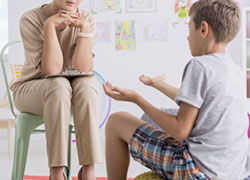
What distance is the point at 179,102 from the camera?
117cm

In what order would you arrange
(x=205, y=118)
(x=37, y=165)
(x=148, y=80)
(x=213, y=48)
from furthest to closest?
(x=37, y=165), (x=148, y=80), (x=213, y=48), (x=205, y=118)

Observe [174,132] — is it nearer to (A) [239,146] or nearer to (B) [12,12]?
(A) [239,146]

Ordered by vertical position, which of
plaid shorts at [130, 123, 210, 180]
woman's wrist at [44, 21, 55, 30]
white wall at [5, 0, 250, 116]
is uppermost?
woman's wrist at [44, 21, 55, 30]

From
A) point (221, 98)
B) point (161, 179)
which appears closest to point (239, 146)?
point (221, 98)

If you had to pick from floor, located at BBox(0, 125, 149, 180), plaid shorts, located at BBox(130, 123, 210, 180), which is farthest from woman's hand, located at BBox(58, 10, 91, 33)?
floor, located at BBox(0, 125, 149, 180)

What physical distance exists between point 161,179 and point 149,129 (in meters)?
0.17

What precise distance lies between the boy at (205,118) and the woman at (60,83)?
0.34 metres

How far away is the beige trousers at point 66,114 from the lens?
1508mm

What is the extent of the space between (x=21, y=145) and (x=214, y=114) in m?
0.98

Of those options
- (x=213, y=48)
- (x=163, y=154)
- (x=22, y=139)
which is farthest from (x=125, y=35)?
(x=163, y=154)

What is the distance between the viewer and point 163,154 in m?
1.19

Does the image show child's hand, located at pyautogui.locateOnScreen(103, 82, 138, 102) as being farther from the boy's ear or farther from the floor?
the floor

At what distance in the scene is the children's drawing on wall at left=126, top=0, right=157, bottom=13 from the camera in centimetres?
411

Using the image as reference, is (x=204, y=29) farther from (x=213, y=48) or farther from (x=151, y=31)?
(x=151, y=31)
